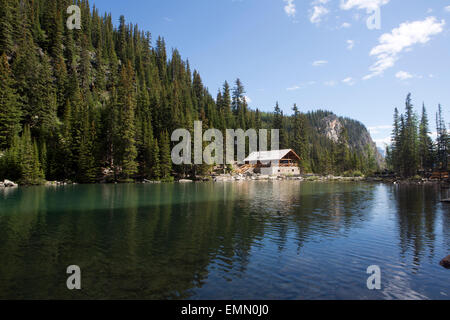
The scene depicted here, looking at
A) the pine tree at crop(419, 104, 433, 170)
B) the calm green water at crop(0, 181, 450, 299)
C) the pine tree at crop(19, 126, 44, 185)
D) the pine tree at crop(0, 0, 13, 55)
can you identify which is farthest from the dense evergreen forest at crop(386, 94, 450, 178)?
the pine tree at crop(0, 0, 13, 55)

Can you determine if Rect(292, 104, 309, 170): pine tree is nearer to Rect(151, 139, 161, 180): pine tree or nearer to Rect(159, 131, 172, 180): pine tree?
Rect(159, 131, 172, 180): pine tree

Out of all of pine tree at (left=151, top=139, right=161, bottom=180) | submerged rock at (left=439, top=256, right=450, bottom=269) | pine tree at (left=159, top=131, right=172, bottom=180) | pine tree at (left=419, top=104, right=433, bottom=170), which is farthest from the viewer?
pine tree at (left=419, top=104, right=433, bottom=170)

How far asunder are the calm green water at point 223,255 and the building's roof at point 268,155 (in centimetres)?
6646

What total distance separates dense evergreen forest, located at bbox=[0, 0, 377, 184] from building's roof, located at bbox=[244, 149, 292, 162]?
11.0 meters

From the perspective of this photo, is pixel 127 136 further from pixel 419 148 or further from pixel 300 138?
pixel 419 148

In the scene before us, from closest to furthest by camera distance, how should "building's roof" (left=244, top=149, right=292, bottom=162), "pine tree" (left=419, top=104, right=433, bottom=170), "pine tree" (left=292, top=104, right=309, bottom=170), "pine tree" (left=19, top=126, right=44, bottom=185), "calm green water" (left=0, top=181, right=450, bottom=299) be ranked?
"calm green water" (left=0, top=181, right=450, bottom=299) < "pine tree" (left=19, top=126, right=44, bottom=185) < "pine tree" (left=419, top=104, right=433, bottom=170) < "building's roof" (left=244, top=149, right=292, bottom=162) < "pine tree" (left=292, top=104, right=309, bottom=170)

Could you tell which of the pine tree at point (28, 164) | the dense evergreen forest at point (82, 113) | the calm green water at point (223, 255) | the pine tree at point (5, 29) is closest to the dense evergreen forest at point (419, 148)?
the dense evergreen forest at point (82, 113)

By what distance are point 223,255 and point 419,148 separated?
278 feet

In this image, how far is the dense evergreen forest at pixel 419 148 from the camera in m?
68.9

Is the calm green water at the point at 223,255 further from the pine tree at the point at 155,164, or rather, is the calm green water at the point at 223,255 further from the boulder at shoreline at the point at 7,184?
the pine tree at the point at 155,164

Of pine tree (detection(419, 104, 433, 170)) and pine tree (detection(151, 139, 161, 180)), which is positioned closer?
pine tree (detection(151, 139, 161, 180))

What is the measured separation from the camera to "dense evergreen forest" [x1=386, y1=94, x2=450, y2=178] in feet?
226

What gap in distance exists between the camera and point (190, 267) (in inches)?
394
